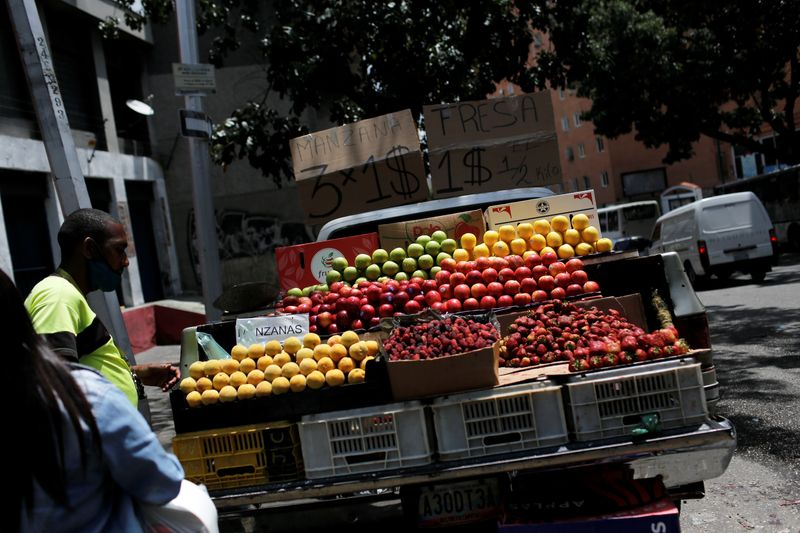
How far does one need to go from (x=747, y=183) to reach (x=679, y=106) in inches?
244

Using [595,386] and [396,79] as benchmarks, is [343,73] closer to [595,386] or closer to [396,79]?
[396,79]

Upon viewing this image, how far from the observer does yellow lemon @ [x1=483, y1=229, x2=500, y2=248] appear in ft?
18.6

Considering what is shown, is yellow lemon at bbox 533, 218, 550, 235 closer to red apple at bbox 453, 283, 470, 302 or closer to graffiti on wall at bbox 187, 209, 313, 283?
red apple at bbox 453, 283, 470, 302

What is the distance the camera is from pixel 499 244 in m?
5.52

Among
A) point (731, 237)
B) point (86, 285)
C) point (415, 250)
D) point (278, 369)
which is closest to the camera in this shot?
point (86, 285)

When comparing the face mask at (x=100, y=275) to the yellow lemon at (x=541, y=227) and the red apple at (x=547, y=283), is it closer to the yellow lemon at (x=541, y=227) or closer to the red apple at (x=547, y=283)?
the red apple at (x=547, y=283)

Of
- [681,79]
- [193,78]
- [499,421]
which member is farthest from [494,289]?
[681,79]

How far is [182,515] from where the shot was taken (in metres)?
2.11

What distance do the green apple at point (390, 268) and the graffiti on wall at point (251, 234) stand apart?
1540cm

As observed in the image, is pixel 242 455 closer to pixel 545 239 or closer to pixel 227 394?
pixel 227 394

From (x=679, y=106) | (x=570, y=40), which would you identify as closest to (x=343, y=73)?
(x=570, y=40)

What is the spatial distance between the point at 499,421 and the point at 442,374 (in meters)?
0.35

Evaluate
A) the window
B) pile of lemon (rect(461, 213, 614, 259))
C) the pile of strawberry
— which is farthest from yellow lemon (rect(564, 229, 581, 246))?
the window

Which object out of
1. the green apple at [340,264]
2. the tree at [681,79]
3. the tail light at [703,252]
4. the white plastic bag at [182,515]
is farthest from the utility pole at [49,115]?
the tree at [681,79]
